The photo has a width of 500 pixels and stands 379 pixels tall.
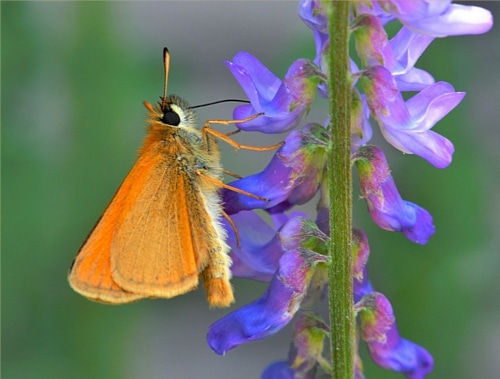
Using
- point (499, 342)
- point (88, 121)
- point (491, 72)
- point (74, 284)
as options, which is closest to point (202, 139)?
point (74, 284)

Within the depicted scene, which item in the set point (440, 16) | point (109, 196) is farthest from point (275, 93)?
point (109, 196)

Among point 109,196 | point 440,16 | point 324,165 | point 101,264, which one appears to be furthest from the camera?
point 109,196

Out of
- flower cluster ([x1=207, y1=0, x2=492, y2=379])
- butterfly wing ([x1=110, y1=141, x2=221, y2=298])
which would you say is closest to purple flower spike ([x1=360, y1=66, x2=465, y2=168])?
flower cluster ([x1=207, y1=0, x2=492, y2=379])

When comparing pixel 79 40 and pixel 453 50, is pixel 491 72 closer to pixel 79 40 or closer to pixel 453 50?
pixel 453 50

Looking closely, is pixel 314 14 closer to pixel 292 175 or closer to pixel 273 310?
pixel 292 175

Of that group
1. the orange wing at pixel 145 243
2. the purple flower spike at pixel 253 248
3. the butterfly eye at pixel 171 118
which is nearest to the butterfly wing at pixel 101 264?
the orange wing at pixel 145 243

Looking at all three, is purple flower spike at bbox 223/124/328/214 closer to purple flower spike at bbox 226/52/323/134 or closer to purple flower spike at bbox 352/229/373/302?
purple flower spike at bbox 226/52/323/134
